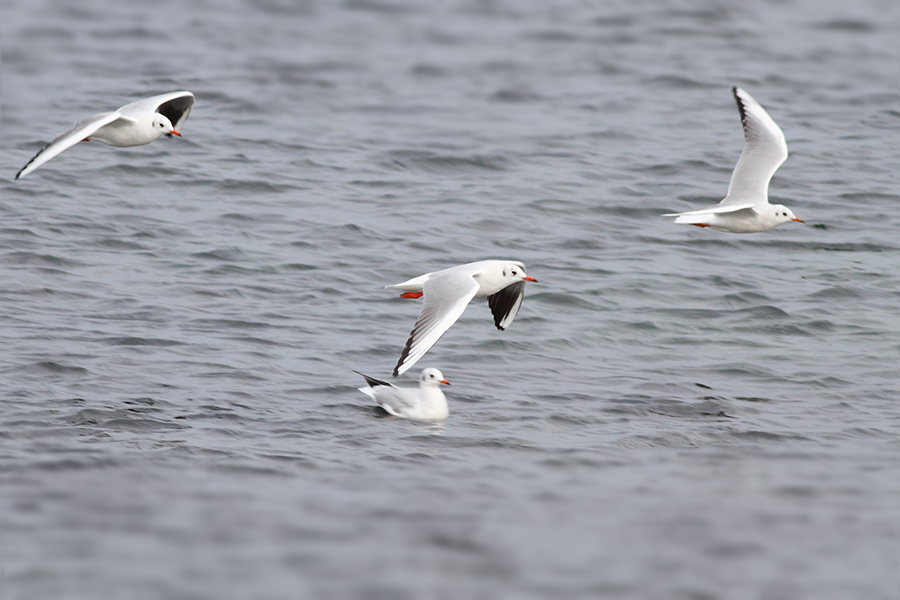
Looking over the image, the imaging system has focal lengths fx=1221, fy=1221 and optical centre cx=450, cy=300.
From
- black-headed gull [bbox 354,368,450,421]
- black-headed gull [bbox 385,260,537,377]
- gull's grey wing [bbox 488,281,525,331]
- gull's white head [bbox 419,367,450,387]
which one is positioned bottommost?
black-headed gull [bbox 354,368,450,421]

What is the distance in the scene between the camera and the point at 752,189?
11453 mm

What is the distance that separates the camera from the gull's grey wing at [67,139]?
29.8 ft

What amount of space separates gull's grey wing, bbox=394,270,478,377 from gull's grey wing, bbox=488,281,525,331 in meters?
1.00

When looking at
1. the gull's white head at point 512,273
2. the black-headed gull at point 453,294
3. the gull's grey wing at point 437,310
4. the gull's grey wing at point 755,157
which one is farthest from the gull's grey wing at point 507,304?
the gull's grey wing at point 755,157

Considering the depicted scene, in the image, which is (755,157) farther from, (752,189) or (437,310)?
(437,310)

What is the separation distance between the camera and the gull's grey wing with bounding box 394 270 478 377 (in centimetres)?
830

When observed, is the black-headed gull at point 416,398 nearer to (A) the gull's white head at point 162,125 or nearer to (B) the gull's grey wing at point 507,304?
(B) the gull's grey wing at point 507,304

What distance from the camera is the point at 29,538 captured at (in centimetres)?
655

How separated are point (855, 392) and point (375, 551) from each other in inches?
234

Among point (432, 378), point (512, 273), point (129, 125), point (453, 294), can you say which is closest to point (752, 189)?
point (512, 273)

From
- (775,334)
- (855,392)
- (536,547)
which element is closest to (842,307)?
(775,334)

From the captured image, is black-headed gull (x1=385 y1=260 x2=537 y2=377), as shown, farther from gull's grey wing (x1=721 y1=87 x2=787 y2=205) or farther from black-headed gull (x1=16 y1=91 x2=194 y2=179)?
black-headed gull (x1=16 y1=91 x2=194 y2=179)

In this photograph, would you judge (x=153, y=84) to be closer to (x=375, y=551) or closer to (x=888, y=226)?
(x=888, y=226)

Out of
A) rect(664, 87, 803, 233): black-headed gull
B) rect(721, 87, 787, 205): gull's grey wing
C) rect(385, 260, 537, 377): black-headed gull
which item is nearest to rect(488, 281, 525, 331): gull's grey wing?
Answer: rect(385, 260, 537, 377): black-headed gull
